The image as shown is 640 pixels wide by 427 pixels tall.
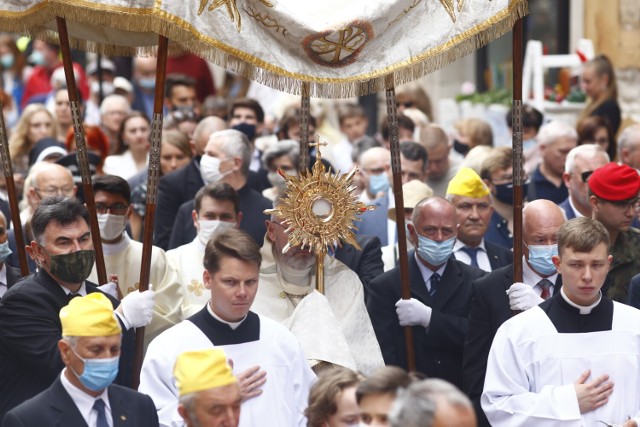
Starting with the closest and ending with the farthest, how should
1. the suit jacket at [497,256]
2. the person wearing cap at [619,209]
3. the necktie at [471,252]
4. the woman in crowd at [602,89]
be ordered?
the person wearing cap at [619,209] < the suit jacket at [497,256] < the necktie at [471,252] < the woman in crowd at [602,89]

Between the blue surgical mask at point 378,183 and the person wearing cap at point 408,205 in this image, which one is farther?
the blue surgical mask at point 378,183

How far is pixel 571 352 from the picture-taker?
21.7 feet

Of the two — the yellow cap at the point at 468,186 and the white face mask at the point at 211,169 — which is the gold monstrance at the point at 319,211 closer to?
the yellow cap at the point at 468,186

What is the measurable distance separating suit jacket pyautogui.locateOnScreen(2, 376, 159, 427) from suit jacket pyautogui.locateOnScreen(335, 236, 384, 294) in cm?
250

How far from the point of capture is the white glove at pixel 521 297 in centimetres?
730

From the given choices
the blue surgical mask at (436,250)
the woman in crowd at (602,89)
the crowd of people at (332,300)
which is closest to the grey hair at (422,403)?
the crowd of people at (332,300)

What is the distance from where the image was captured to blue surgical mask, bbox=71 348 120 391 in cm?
574

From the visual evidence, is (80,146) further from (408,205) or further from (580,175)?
(580,175)

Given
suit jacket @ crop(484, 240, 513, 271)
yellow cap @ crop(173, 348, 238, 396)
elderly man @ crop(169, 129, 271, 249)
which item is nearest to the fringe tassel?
suit jacket @ crop(484, 240, 513, 271)

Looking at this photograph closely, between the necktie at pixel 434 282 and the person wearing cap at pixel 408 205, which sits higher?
the person wearing cap at pixel 408 205

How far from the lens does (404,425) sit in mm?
4391

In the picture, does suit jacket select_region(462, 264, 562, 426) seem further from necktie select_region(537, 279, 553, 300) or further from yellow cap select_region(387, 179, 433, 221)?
yellow cap select_region(387, 179, 433, 221)

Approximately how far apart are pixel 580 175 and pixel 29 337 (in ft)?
13.5

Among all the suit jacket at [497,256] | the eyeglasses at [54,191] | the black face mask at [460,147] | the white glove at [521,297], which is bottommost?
the white glove at [521,297]
